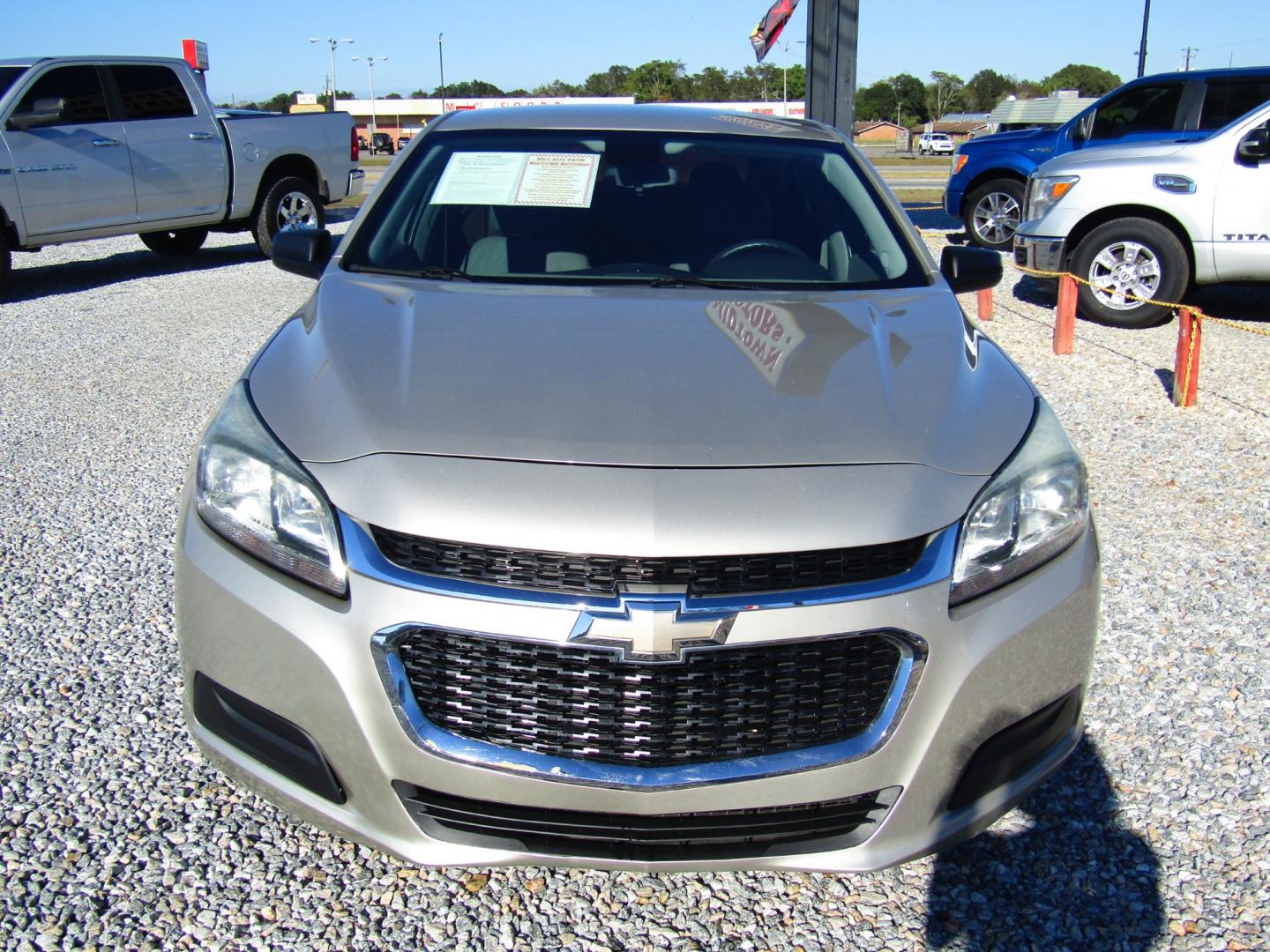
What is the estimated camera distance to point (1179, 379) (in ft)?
21.2

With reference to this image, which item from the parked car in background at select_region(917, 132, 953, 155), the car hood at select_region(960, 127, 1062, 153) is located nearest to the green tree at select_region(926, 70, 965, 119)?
the parked car in background at select_region(917, 132, 953, 155)

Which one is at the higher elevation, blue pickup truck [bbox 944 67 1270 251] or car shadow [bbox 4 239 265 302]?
blue pickup truck [bbox 944 67 1270 251]

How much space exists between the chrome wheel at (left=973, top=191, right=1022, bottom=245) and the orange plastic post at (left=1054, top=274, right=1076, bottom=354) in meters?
4.93

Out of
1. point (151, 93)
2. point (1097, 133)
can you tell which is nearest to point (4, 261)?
point (151, 93)

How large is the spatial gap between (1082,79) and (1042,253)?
108872 millimetres

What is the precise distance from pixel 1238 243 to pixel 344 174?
8963 mm

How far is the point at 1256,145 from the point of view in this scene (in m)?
8.07

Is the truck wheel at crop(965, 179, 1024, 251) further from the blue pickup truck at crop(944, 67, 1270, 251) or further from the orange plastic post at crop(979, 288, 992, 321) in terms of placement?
the orange plastic post at crop(979, 288, 992, 321)

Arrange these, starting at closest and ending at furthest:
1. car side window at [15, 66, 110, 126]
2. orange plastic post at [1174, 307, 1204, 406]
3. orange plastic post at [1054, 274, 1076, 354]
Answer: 1. orange plastic post at [1174, 307, 1204, 406]
2. orange plastic post at [1054, 274, 1076, 354]
3. car side window at [15, 66, 110, 126]

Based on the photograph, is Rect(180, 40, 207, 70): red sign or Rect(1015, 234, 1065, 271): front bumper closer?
Rect(1015, 234, 1065, 271): front bumper

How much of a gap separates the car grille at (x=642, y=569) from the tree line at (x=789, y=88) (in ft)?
287

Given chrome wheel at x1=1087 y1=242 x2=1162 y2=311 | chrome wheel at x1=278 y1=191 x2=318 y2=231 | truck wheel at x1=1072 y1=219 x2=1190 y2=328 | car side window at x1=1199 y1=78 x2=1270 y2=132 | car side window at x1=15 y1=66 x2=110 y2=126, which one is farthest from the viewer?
chrome wheel at x1=278 y1=191 x2=318 y2=231

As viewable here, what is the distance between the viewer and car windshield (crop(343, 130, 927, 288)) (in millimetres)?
3139

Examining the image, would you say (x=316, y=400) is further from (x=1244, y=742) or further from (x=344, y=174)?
(x=344, y=174)
